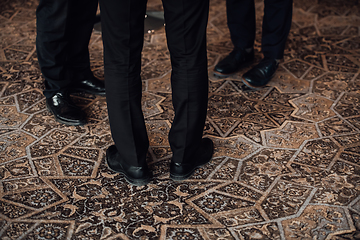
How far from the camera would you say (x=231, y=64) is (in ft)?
7.10

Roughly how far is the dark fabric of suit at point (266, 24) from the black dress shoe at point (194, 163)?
0.82 meters

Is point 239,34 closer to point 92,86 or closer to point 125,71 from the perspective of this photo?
point 92,86

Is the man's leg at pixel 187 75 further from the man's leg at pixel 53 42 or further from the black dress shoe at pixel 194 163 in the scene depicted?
the man's leg at pixel 53 42

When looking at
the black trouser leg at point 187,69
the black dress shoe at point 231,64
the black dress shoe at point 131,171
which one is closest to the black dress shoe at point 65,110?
the black dress shoe at point 131,171

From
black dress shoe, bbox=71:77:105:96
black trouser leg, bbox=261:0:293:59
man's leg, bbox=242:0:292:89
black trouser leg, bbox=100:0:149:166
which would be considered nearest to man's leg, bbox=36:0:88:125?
black dress shoe, bbox=71:77:105:96

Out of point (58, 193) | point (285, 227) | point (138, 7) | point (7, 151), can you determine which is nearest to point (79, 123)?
point (7, 151)

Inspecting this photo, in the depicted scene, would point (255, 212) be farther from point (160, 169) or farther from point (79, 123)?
point (79, 123)

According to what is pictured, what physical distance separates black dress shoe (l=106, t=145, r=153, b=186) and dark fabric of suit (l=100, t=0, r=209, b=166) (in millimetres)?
29

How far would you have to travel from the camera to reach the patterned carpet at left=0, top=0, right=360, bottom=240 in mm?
1242

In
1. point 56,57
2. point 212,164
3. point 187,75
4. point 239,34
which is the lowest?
point 212,164

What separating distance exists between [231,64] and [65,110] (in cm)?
98

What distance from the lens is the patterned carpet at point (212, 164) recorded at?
124cm

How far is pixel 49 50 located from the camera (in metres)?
1.69

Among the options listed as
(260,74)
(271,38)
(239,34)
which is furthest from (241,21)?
(260,74)
